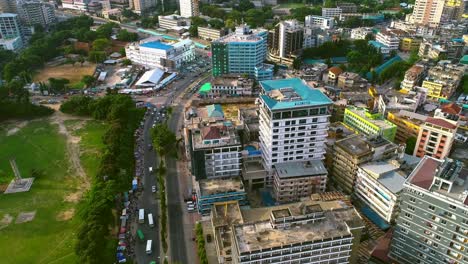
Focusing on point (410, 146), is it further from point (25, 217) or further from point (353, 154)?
point (25, 217)

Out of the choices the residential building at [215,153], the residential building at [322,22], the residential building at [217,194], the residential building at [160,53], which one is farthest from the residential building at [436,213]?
the residential building at [322,22]

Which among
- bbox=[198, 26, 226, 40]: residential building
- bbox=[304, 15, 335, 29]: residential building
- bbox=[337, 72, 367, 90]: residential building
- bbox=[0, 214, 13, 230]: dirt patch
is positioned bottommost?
bbox=[0, 214, 13, 230]: dirt patch

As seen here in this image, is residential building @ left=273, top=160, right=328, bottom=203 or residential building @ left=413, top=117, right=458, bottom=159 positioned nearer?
residential building @ left=273, top=160, right=328, bottom=203

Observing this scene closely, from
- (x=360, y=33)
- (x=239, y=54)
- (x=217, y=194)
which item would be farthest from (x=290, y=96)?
(x=360, y=33)

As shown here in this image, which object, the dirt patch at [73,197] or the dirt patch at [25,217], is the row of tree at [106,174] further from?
the dirt patch at [25,217]

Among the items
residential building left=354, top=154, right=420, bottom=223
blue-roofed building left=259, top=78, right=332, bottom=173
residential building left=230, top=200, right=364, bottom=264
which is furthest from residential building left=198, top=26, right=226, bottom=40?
residential building left=230, top=200, right=364, bottom=264

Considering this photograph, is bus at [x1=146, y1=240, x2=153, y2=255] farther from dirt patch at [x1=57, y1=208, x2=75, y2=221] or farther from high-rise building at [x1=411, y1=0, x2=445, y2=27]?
high-rise building at [x1=411, y1=0, x2=445, y2=27]

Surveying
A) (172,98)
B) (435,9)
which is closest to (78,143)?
(172,98)
